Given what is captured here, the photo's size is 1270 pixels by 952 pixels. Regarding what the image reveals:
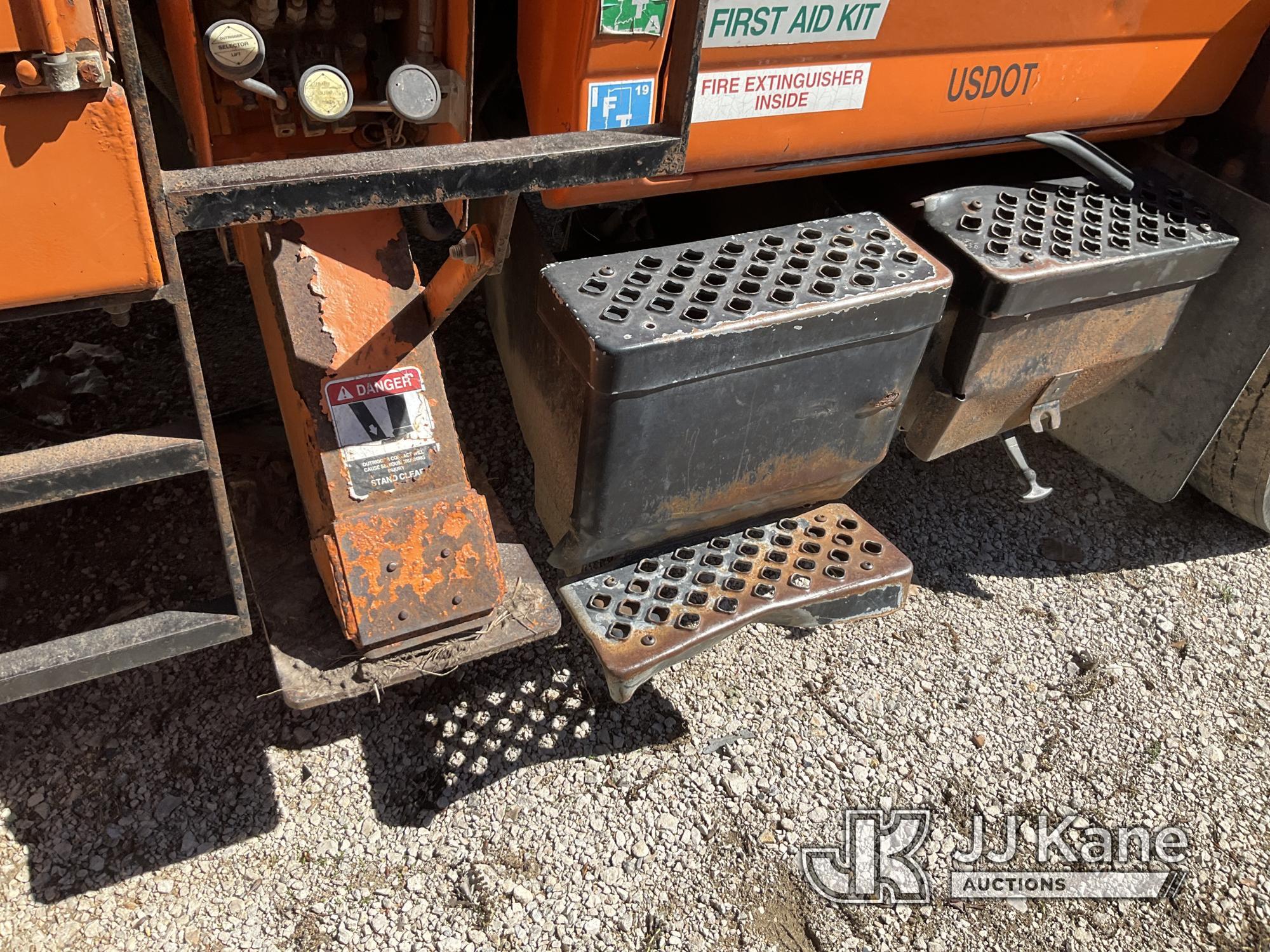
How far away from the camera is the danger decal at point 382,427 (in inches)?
62.9

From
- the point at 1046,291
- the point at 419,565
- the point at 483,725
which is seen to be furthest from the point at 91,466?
the point at 1046,291

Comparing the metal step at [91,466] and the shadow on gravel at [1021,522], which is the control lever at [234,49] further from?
the shadow on gravel at [1021,522]

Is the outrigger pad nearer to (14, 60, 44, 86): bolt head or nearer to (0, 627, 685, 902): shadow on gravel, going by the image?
(0, 627, 685, 902): shadow on gravel

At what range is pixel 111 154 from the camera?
1.06m

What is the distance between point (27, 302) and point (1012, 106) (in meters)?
1.78

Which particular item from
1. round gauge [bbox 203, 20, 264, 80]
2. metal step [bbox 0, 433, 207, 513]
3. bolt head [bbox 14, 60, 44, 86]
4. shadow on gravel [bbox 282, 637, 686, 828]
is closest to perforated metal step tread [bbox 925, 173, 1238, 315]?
shadow on gravel [bbox 282, 637, 686, 828]

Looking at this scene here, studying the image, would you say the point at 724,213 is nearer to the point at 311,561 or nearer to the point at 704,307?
the point at 704,307

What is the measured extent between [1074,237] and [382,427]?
4.74 ft

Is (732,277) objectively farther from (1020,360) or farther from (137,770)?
(137,770)

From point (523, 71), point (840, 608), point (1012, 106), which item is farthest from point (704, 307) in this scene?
point (1012, 106)

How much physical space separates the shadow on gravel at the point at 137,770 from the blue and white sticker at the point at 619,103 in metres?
1.38

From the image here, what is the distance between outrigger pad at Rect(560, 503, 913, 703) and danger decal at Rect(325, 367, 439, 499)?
43 cm

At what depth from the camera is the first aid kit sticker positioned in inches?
64.3

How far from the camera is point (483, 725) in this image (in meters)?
2.09
